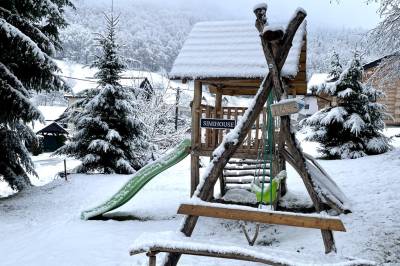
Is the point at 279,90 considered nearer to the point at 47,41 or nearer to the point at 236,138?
the point at 236,138

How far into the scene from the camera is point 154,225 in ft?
30.8

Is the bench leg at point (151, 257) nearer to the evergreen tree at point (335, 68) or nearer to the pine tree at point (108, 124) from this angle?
the pine tree at point (108, 124)

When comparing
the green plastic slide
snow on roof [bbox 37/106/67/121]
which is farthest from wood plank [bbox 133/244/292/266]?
snow on roof [bbox 37/106/67/121]

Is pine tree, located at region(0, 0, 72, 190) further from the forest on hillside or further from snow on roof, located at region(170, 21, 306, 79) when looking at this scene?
the forest on hillside

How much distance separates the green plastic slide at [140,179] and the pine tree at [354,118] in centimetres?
927

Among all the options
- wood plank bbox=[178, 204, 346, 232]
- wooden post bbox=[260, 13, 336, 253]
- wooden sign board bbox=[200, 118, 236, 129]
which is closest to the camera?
wood plank bbox=[178, 204, 346, 232]

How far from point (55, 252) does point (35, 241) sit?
984mm

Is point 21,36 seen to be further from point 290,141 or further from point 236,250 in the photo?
point 236,250

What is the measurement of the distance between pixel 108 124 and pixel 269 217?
1366 cm

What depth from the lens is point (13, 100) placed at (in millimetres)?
10586

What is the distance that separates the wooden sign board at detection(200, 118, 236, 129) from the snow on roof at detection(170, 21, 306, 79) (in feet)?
3.30

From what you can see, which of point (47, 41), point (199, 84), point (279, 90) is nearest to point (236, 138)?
point (279, 90)

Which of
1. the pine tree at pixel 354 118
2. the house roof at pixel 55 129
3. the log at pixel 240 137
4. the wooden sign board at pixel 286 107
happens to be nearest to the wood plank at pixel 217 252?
the log at pixel 240 137

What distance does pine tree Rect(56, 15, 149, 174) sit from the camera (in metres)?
17.1
